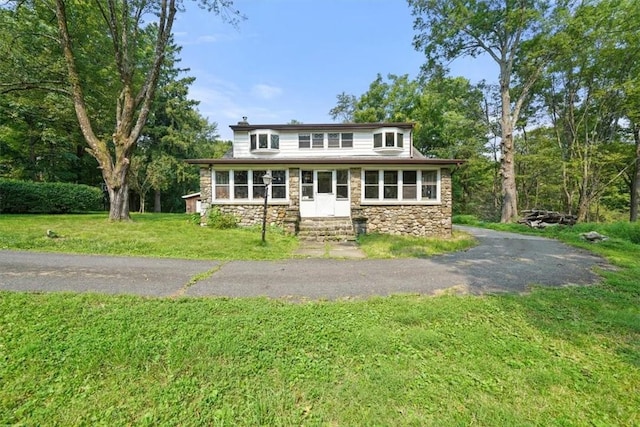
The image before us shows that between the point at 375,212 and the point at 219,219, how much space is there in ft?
22.2

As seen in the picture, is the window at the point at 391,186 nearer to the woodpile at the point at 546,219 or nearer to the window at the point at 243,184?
the window at the point at 243,184

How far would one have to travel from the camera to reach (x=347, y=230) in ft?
35.6

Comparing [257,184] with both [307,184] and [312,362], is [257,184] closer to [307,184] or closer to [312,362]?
[307,184]

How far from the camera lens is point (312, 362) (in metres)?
2.66

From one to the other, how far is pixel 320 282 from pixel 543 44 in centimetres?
1995

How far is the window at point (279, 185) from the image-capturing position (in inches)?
474

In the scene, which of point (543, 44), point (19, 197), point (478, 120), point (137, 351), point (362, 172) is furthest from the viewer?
point (478, 120)

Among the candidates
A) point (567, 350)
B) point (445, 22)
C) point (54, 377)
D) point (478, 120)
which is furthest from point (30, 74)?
point (478, 120)

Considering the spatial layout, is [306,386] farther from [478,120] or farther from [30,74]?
[478,120]

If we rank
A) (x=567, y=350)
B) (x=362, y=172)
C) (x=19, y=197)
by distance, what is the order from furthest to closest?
(x=19, y=197)
(x=362, y=172)
(x=567, y=350)

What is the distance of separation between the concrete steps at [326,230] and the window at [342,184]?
1.16m

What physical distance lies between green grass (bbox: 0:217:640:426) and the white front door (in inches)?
332

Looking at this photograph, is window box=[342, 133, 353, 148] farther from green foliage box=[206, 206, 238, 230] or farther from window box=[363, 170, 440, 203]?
green foliage box=[206, 206, 238, 230]

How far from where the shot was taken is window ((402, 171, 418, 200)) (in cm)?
1168
